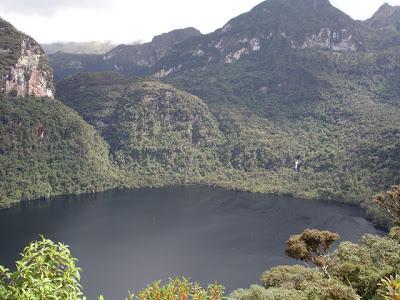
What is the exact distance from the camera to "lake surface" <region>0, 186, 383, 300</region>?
85.6m

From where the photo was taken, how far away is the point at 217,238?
354ft

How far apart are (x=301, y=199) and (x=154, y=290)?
144508 mm

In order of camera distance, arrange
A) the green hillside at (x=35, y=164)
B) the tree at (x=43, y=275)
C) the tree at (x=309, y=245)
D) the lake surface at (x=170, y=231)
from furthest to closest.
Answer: the green hillside at (x=35, y=164) < the lake surface at (x=170, y=231) < the tree at (x=309, y=245) < the tree at (x=43, y=275)

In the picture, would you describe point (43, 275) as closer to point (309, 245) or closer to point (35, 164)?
point (309, 245)

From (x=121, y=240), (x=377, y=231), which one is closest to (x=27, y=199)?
(x=121, y=240)

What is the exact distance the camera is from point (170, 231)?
116m

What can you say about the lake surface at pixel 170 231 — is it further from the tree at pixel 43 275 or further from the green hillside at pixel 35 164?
the tree at pixel 43 275

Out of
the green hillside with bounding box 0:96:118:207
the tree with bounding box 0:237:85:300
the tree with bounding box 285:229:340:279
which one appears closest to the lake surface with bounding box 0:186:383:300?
the green hillside with bounding box 0:96:118:207

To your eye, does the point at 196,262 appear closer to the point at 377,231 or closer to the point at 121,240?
the point at 121,240

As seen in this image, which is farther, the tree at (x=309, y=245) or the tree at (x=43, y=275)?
the tree at (x=309, y=245)

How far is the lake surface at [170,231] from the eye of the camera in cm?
8556

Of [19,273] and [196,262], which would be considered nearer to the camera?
[19,273]

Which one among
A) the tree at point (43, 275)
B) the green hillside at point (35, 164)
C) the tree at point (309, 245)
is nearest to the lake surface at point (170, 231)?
the green hillside at point (35, 164)

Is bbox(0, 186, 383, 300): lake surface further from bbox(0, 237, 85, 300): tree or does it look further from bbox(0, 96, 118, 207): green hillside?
bbox(0, 237, 85, 300): tree
